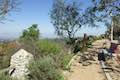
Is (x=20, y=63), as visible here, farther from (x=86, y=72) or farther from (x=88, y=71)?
(x=88, y=71)

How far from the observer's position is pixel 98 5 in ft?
77.2

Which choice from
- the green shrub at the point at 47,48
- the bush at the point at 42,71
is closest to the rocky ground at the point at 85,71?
the green shrub at the point at 47,48

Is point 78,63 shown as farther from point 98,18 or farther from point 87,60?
point 98,18

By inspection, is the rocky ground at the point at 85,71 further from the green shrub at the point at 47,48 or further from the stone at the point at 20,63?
the stone at the point at 20,63

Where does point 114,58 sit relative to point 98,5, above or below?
below

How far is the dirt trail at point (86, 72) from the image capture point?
14.2m

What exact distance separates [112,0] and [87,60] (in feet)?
17.4

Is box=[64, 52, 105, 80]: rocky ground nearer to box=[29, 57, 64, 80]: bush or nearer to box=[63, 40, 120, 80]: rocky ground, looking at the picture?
box=[63, 40, 120, 80]: rocky ground

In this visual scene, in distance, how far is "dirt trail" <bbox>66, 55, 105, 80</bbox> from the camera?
46.6ft

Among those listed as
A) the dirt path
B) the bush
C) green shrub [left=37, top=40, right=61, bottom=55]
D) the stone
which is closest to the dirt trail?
the dirt path

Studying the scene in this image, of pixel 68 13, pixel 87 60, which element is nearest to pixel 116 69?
pixel 87 60

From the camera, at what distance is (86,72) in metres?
15.5

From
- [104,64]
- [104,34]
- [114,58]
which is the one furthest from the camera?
[104,34]

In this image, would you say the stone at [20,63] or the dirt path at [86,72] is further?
the dirt path at [86,72]
